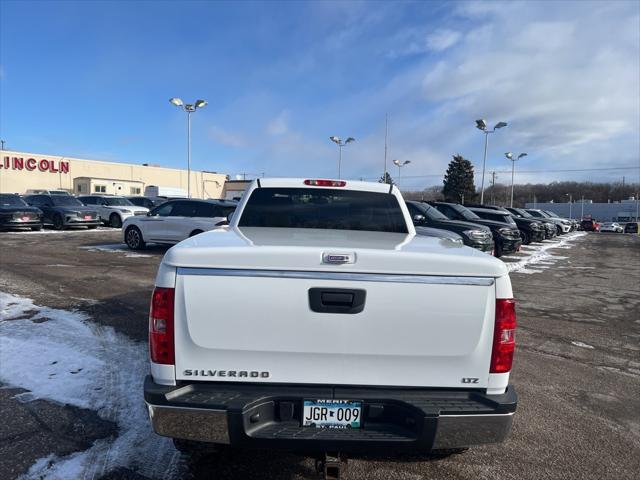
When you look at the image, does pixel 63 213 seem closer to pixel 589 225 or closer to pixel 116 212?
pixel 116 212

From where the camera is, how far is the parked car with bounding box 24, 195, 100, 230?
70.1 ft

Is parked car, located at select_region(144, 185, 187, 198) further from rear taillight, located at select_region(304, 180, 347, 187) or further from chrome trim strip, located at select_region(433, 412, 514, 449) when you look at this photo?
chrome trim strip, located at select_region(433, 412, 514, 449)

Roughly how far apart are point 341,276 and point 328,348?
0.40 m

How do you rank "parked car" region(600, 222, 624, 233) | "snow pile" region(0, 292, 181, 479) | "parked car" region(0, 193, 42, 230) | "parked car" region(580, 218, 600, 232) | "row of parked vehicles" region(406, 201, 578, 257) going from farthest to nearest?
1. "parked car" region(600, 222, 624, 233)
2. "parked car" region(580, 218, 600, 232)
3. "parked car" region(0, 193, 42, 230)
4. "row of parked vehicles" region(406, 201, 578, 257)
5. "snow pile" region(0, 292, 181, 479)

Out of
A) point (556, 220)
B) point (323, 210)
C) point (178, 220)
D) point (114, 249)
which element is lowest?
point (114, 249)

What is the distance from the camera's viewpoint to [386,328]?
247cm

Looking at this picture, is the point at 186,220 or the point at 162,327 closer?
A: the point at 162,327

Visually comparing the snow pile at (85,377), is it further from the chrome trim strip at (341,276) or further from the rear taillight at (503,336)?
the rear taillight at (503,336)

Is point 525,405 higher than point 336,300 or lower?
lower

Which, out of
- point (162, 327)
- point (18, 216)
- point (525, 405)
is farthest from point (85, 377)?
point (18, 216)

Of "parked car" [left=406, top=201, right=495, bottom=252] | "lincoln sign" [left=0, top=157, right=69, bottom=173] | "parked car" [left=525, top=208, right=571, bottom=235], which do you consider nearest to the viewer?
"parked car" [left=406, top=201, right=495, bottom=252]

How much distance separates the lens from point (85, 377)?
445cm

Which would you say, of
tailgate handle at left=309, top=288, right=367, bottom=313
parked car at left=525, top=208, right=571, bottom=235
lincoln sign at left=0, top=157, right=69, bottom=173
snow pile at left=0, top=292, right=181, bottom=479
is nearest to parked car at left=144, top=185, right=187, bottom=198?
lincoln sign at left=0, top=157, right=69, bottom=173

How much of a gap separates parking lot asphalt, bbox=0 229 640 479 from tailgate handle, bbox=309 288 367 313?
4.35 ft
